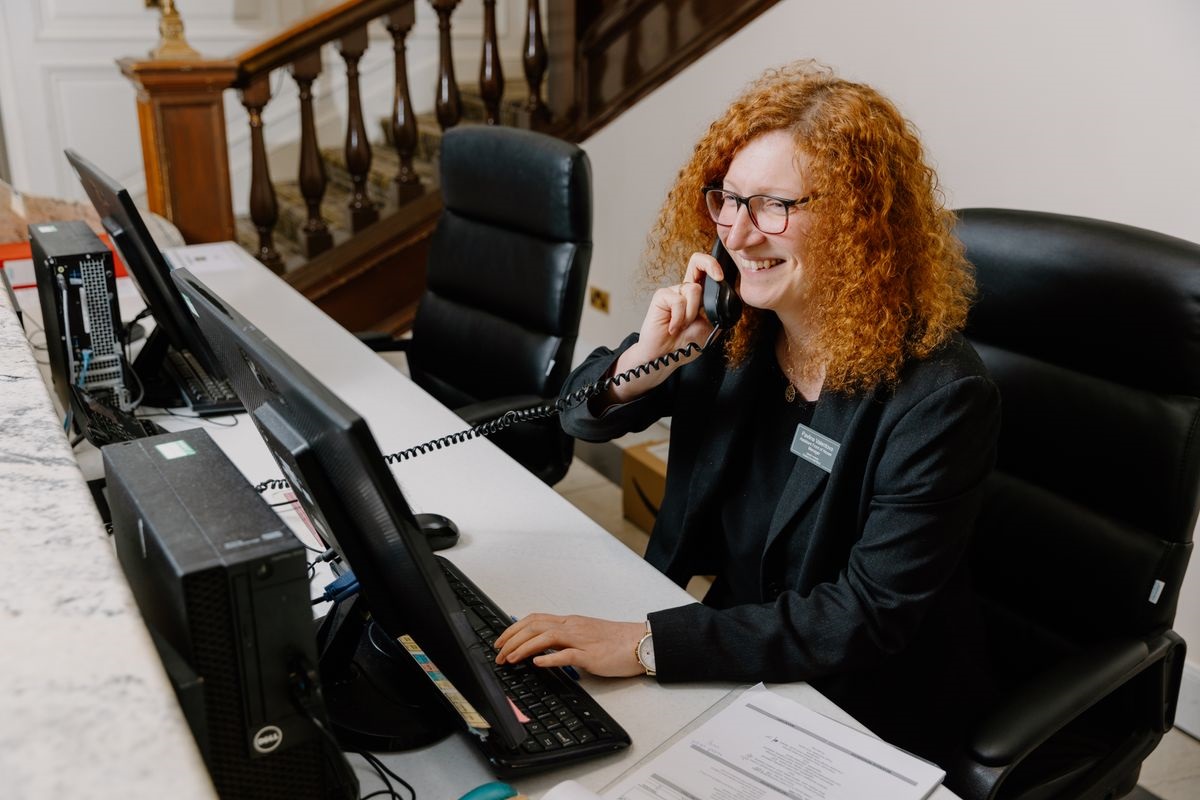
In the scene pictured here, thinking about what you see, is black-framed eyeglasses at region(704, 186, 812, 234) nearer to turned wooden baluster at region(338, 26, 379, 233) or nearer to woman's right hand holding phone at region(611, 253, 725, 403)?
woman's right hand holding phone at region(611, 253, 725, 403)

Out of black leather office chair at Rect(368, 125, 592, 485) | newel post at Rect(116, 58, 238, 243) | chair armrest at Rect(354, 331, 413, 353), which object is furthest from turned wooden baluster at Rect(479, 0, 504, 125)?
chair armrest at Rect(354, 331, 413, 353)

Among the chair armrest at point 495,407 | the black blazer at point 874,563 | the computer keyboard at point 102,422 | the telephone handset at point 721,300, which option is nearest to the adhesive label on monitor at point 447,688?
the black blazer at point 874,563

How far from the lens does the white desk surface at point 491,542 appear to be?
41.1 inches

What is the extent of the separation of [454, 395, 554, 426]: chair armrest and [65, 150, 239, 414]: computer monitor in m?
0.43

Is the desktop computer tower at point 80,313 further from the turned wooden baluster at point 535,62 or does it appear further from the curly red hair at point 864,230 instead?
the turned wooden baluster at point 535,62

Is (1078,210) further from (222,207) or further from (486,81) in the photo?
(222,207)

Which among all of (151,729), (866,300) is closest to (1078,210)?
(866,300)

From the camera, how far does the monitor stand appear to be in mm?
1056

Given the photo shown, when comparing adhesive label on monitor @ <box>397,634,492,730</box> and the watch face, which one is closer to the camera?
adhesive label on monitor @ <box>397,634,492,730</box>

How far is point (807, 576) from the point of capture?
1.32m

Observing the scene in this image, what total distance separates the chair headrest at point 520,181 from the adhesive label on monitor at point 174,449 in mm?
1256

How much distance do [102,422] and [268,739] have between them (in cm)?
102

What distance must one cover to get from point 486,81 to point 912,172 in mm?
2308

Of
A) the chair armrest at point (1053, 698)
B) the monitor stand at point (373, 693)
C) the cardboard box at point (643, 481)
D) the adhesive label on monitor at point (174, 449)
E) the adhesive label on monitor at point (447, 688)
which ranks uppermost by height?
the adhesive label on monitor at point (174, 449)
